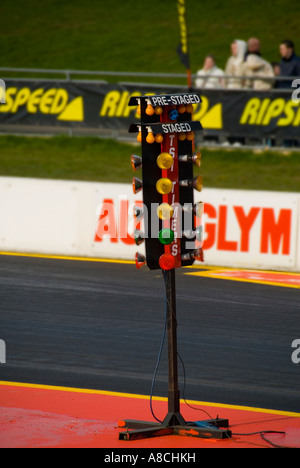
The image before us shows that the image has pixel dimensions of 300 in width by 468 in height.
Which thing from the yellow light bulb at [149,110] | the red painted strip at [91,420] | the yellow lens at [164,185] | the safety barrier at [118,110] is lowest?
the red painted strip at [91,420]

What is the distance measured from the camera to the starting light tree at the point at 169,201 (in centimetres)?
710

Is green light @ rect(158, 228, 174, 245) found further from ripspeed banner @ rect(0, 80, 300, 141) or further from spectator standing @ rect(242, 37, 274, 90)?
spectator standing @ rect(242, 37, 274, 90)

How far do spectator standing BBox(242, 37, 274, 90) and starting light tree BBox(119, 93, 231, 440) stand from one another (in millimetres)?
12993

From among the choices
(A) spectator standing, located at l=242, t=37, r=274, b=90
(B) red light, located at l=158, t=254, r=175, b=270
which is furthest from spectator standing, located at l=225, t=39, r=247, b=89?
(B) red light, located at l=158, t=254, r=175, b=270

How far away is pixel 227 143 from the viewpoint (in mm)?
21031

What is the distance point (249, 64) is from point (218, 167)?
229cm

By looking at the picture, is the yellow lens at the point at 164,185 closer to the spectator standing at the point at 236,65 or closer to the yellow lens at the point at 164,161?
the yellow lens at the point at 164,161

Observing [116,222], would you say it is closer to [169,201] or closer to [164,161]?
[169,201]

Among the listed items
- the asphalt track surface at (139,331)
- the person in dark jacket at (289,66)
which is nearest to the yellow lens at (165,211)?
the asphalt track surface at (139,331)

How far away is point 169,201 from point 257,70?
1360cm

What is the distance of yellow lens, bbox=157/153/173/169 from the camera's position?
23.2 ft

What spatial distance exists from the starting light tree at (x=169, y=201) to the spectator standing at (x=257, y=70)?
1299 cm
